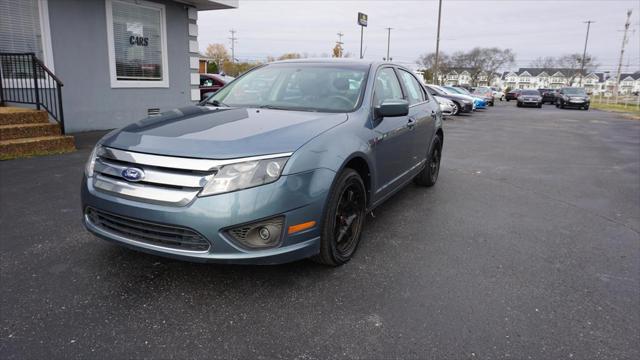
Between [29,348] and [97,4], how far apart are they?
9079mm

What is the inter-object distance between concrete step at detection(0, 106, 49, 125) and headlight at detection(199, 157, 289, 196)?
664 cm

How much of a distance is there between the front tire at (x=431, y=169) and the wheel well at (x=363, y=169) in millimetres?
2243

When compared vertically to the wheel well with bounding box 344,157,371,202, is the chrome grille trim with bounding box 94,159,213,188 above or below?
above

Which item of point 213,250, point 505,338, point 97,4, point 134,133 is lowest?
point 505,338

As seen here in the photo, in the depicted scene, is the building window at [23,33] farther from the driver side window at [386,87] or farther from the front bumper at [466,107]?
the front bumper at [466,107]

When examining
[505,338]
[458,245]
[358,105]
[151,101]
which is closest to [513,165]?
[458,245]

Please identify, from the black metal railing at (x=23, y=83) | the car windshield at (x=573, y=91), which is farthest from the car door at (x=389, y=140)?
the car windshield at (x=573, y=91)

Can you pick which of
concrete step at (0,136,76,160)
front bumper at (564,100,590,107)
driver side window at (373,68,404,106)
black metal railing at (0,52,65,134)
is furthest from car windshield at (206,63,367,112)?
front bumper at (564,100,590,107)

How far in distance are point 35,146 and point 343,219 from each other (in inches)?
244

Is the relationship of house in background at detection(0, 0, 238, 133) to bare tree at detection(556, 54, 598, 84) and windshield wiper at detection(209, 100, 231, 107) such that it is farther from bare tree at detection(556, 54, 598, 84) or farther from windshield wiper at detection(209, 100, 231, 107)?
bare tree at detection(556, 54, 598, 84)

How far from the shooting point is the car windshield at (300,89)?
3779 millimetres

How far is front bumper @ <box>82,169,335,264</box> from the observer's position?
8.39 ft

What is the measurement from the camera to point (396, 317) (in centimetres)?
268

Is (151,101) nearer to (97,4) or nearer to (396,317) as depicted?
(97,4)
